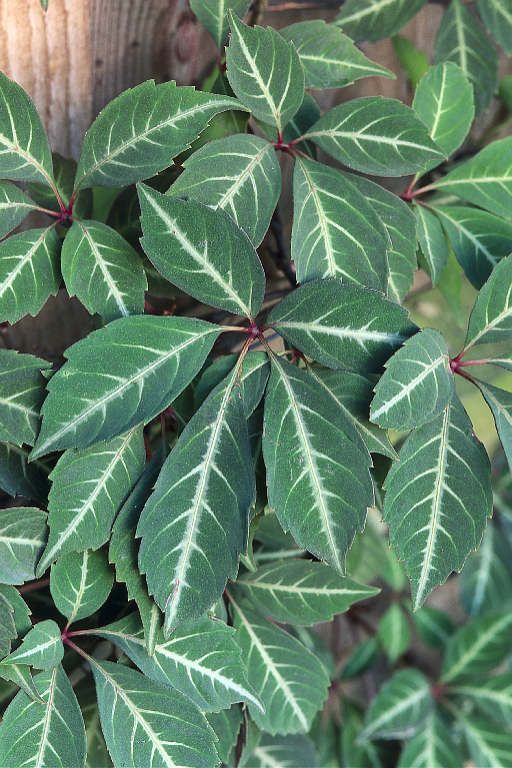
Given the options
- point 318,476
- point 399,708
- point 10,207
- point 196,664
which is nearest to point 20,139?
point 10,207

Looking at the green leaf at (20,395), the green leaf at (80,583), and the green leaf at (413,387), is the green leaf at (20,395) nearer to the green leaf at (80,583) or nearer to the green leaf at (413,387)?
the green leaf at (80,583)

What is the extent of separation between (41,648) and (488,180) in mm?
647

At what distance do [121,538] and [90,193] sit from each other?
0.37 meters

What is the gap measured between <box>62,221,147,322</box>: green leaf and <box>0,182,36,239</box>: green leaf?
48 mm

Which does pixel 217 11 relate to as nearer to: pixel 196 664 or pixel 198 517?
pixel 198 517

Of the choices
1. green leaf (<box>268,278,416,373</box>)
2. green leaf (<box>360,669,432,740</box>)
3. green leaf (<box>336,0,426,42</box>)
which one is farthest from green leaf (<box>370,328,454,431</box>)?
green leaf (<box>360,669,432,740</box>)

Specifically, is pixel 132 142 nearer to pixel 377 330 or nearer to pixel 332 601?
pixel 377 330

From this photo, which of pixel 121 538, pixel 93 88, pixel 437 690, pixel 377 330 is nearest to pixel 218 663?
pixel 121 538

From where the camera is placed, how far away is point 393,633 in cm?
134

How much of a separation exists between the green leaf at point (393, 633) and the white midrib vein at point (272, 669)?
0.52m

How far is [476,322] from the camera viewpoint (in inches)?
27.9

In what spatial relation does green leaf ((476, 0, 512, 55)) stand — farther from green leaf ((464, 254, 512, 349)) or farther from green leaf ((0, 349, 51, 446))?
green leaf ((0, 349, 51, 446))

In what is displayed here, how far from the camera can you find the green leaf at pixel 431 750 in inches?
46.5

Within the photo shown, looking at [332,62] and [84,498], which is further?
[332,62]
